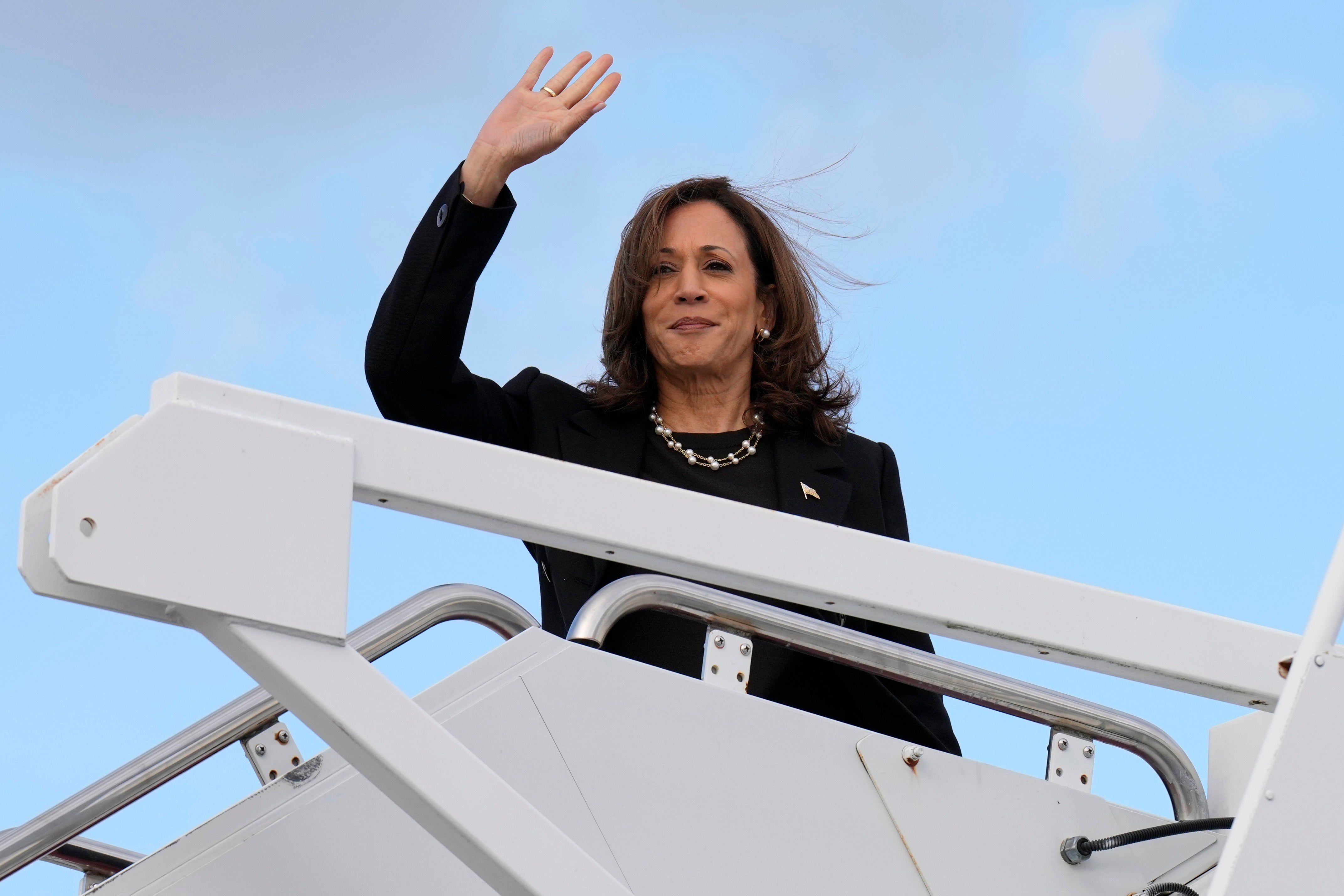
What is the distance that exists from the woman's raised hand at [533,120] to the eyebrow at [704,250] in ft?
3.27

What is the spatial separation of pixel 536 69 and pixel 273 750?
4.54ft

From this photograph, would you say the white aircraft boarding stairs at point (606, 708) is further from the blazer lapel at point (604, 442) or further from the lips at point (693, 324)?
the lips at point (693, 324)

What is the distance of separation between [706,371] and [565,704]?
5.60ft

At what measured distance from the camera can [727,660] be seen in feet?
7.80

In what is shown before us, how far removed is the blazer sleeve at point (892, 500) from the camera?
11.8 feet

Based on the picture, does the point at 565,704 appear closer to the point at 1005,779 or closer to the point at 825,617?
the point at 1005,779

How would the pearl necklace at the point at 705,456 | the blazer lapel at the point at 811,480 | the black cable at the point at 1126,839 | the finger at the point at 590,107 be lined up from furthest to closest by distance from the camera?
the pearl necklace at the point at 705,456
the blazer lapel at the point at 811,480
the finger at the point at 590,107
the black cable at the point at 1126,839

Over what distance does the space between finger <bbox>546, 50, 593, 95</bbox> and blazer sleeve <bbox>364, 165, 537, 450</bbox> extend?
225 mm

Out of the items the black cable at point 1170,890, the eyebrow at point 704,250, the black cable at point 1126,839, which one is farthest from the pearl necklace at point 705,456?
the black cable at point 1170,890

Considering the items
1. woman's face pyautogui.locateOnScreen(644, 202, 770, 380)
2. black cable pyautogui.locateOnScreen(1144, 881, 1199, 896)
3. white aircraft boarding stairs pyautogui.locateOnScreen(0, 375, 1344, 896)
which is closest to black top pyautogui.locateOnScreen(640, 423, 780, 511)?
woman's face pyautogui.locateOnScreen(644, 202, 770, 380)

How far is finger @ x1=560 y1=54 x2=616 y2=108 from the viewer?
112 inches

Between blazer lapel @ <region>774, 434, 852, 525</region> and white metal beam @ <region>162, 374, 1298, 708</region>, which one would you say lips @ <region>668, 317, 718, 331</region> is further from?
white metal beam @ <region>162, 374, 1298, 708</region>

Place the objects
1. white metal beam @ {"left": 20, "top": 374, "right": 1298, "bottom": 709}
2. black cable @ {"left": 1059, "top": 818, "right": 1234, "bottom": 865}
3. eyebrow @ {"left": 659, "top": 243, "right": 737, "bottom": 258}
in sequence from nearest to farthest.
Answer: white metal beam @ {"left": 20, "top": 374, "right": 1298, "bottom": 709} → black cable @ {"left": 1059, "top": 818, "right": 1234, "bottom": 865} → eyebrow @ {"left": 659, "top": 243, "right": 737, "bottom": 258}

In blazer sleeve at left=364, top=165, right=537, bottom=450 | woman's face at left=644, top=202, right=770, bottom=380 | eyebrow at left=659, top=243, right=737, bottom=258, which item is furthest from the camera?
eyebrow at left=659, top=243, right=737, bottom=258
